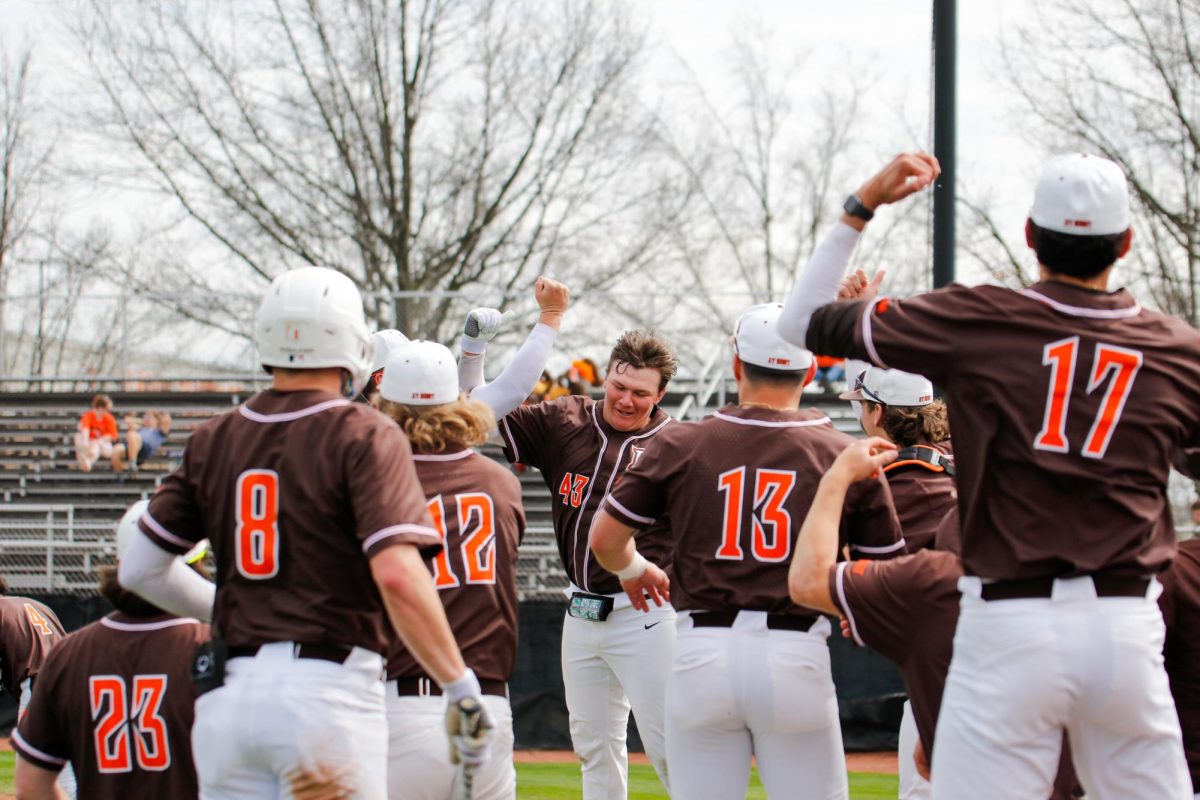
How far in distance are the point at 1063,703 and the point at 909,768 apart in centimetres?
265

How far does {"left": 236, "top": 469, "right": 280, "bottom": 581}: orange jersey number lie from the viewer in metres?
3.71

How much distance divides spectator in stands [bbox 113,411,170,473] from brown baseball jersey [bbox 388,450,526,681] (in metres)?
15.2

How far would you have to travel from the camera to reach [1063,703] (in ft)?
11.3

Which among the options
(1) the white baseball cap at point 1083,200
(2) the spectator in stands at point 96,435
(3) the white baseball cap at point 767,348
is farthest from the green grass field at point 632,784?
(2) the spectator in stands at point 96,435

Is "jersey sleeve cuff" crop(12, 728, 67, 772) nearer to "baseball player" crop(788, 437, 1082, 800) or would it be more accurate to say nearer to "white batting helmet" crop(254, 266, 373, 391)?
"white batting helmet" crop(254, 266, 373, 391)

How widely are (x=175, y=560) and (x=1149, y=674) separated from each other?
2.54 m

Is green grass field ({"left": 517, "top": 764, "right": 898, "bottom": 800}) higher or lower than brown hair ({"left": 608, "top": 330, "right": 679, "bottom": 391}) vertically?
lower

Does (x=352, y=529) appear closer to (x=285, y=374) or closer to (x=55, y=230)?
(x=285, y=374)

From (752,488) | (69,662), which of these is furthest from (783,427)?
(69,662)

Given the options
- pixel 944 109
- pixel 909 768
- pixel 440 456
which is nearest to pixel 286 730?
pixel 440 456

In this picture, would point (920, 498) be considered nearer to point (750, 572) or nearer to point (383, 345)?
point (750, 572)

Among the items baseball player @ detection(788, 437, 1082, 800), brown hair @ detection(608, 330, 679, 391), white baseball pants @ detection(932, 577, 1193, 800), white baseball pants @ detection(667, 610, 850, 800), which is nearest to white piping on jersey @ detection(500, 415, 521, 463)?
brown hair @ detection(608, 330, 679, 391)

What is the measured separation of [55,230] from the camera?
27.4 m

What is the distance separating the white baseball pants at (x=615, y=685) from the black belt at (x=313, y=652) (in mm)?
2973
